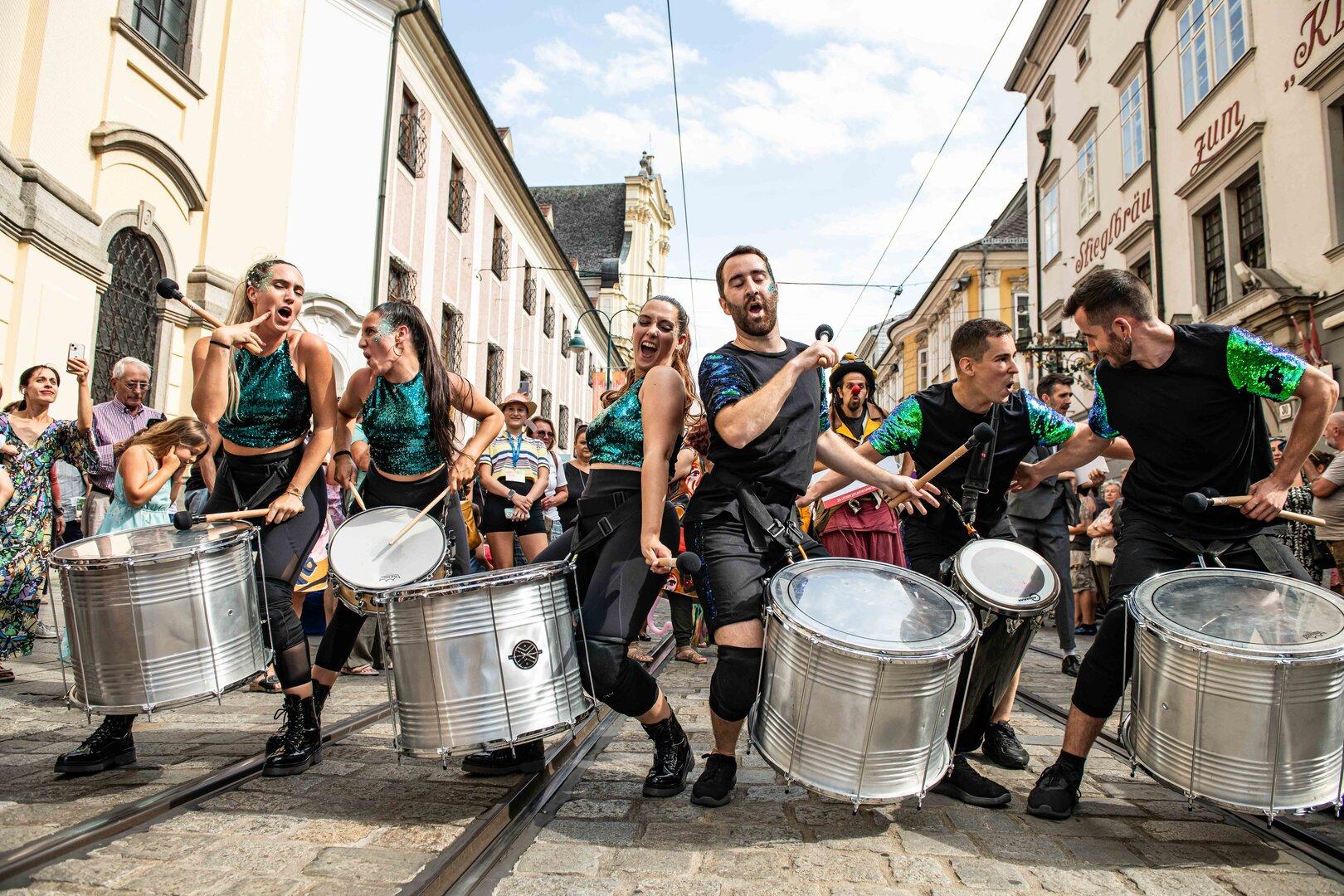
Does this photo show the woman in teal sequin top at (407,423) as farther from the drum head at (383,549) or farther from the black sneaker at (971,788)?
the black sneaker at (971,788)

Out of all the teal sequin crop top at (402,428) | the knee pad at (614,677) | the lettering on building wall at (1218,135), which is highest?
the lettering on building wall at (1218,135)

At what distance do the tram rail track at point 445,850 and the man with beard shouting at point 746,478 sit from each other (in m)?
0.61

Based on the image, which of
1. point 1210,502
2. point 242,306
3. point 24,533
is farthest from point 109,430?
point 1210,502

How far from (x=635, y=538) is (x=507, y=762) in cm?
104

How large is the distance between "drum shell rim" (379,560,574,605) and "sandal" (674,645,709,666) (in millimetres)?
4152

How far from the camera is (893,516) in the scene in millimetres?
5262

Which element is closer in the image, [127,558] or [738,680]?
[127,558]

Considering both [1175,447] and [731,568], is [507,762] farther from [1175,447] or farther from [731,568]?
[1175,447]

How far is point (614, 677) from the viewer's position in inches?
118

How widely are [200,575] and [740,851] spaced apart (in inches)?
76.2

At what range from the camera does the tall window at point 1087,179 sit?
2070 cm

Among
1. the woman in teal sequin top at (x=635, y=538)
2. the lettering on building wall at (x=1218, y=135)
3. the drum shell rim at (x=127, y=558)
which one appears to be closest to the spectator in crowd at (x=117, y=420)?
the drum shell rim at (x=127, y=558)

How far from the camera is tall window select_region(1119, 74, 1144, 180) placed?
59.4 feet

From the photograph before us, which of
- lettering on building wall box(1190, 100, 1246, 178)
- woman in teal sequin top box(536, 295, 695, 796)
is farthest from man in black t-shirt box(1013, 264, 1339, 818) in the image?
lettering on building wall box(1190, 100, 1246, 178)
